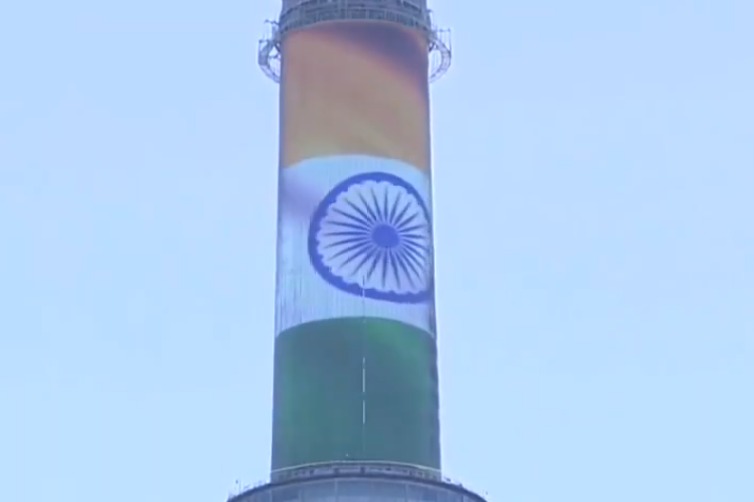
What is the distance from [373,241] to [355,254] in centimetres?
118

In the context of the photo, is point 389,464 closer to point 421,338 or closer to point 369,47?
point 421,338

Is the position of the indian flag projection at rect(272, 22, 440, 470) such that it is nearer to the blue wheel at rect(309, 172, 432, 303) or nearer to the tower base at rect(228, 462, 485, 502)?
the blue wheel at rect(309, 172, 432, 303)

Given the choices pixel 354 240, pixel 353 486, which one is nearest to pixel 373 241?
pixel 354 240

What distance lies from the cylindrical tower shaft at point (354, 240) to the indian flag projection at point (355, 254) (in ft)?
0.24

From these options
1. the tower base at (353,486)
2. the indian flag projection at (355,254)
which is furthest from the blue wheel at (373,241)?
the tower base at (353,486)

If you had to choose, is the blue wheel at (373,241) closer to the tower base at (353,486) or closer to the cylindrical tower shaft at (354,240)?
the cylindrical tower shaft at (354,240)

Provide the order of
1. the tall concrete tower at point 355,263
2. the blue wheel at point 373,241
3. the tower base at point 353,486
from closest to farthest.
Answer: the tower base at point 353,486, the tall concrete tower at point 355,263, the blue wheel at point 373,241

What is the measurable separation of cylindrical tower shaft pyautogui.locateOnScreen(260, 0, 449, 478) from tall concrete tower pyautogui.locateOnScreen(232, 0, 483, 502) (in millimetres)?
75

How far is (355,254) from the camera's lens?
124812mm

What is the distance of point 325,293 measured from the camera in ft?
406

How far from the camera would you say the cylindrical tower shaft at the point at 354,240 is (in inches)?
4783

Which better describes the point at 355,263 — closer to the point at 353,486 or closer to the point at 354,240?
the point at 354,240

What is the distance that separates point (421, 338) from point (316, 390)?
659 centimetres

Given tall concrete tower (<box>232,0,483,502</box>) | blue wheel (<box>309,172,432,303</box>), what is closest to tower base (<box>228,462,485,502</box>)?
tall concrete tower (<box>232,0,483,502</box>)
